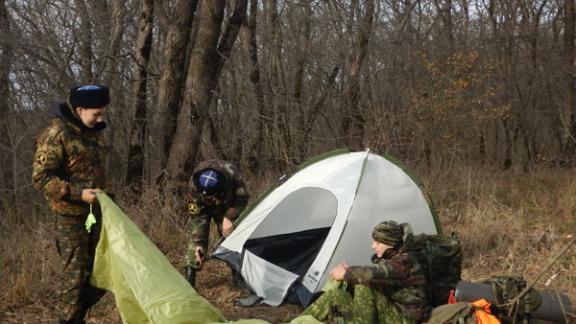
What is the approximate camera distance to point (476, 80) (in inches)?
463

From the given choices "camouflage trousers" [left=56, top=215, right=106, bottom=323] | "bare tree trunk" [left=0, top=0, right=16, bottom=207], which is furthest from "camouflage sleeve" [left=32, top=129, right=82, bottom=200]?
"bare tree trunk" [left=0, top=0, right=16, bottom=207]

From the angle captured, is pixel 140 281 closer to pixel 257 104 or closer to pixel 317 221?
pixel 317 221

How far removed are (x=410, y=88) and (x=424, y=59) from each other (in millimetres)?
1001

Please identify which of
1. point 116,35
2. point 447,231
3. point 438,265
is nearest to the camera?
point 438,265

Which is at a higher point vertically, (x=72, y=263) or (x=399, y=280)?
(x=72, y=263)

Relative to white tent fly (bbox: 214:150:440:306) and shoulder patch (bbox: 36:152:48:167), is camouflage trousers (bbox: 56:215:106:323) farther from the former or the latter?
white tent fly (bbox: 214:150:440:306)

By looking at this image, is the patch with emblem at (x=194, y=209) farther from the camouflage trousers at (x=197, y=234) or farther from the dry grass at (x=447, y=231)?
the dry grass at (x=447, y=231)

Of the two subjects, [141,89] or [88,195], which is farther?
[141,89]

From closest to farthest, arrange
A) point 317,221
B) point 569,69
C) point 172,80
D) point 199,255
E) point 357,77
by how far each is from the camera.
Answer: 1. point 199,255
2. point 317,221
3. point 172,80
4. point 357,77
5. point 569,69

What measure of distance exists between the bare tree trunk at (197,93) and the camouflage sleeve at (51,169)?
3144 millimetres

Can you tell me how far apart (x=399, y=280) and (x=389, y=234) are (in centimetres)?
30

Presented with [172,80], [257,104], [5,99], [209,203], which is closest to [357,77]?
[257,104]

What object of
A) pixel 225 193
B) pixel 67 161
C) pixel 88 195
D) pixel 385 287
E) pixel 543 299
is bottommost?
pixel 543 299

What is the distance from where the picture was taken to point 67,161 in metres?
3.71
